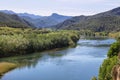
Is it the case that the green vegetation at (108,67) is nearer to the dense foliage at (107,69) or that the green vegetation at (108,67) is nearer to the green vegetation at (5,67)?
the dense foliage at (107,69)

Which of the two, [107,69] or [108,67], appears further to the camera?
[107,69]

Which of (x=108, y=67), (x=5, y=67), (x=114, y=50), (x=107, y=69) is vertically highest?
(x=114, y=50)

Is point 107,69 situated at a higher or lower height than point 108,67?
lower

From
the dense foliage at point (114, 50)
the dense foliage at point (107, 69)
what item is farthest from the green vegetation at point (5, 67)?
the dense foliage at point (107, 69)

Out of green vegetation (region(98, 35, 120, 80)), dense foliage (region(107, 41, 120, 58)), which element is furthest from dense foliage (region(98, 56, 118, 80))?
dense foliage (region(107, 41, 120, 58))

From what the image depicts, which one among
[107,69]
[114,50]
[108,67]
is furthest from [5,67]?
[108,67]

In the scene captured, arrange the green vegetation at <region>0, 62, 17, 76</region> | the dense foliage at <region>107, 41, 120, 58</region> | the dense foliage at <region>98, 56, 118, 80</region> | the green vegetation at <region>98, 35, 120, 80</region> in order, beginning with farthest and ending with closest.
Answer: the green vegetation at <region>0, 62, 17, 76</region> < the dense foliage at <region>107, 41, 120, 58</region> < the dense foliage at <region>98, 56, 118, 80</region> < the green vegetation at <region>98, 35, 120, 80</region>

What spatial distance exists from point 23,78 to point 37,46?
236 feet

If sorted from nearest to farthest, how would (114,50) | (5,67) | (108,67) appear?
(108,67) < (114,50) < (5,67)

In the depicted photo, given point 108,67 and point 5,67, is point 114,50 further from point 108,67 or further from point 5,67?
point 5,67

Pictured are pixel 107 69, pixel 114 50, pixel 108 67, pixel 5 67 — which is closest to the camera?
pixel 108 67

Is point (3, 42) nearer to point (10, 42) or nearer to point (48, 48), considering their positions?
point (10, 42)

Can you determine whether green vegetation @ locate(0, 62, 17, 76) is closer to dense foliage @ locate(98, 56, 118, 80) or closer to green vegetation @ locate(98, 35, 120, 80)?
green vegetation @ locate(98, 35, 120, 80)

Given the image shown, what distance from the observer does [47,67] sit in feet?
301
